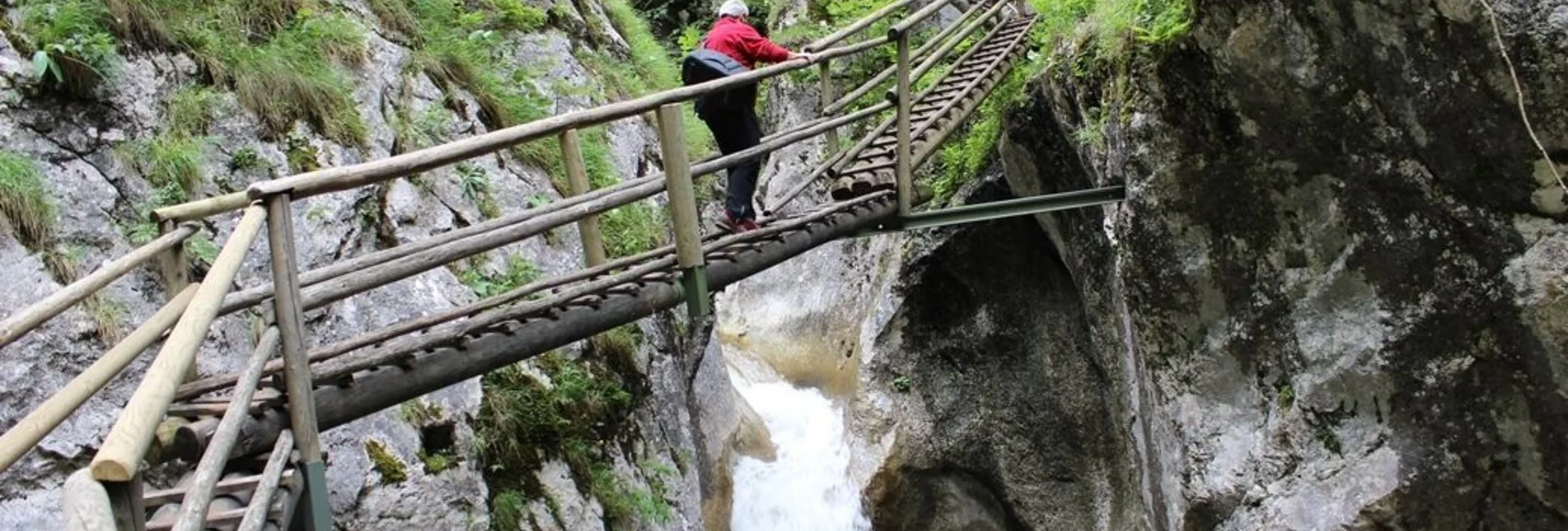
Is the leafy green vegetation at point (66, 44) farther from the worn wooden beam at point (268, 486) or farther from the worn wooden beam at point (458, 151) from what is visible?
the worn wooden beam at point (268, 486)

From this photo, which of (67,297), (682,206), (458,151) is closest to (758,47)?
(682,206)

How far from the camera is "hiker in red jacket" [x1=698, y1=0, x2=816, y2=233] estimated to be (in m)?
6.16

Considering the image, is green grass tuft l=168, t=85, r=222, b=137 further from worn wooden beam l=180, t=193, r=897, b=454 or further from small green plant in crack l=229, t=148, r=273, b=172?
worn wooden beam l=180, t=193, r=897, b=454

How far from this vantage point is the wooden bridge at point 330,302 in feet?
7.62

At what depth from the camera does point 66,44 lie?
6008 mm

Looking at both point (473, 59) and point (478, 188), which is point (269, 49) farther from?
point (473, 59)

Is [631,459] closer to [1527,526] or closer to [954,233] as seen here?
[954,233]

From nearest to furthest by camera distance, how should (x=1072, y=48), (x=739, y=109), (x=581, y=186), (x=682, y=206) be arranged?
(x=682, y=206) < (x=581, y=186) < (x=739, y=109) < (x=1072, y=48)

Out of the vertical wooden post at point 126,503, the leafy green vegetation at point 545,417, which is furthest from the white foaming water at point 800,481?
the vertical wooden post at point 126,503

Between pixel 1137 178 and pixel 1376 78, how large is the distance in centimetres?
134

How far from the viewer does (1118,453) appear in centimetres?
894

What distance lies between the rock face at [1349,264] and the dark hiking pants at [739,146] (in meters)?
2.10

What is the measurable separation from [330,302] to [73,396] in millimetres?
1739

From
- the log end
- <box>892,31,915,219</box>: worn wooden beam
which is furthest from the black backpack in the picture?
the log end
